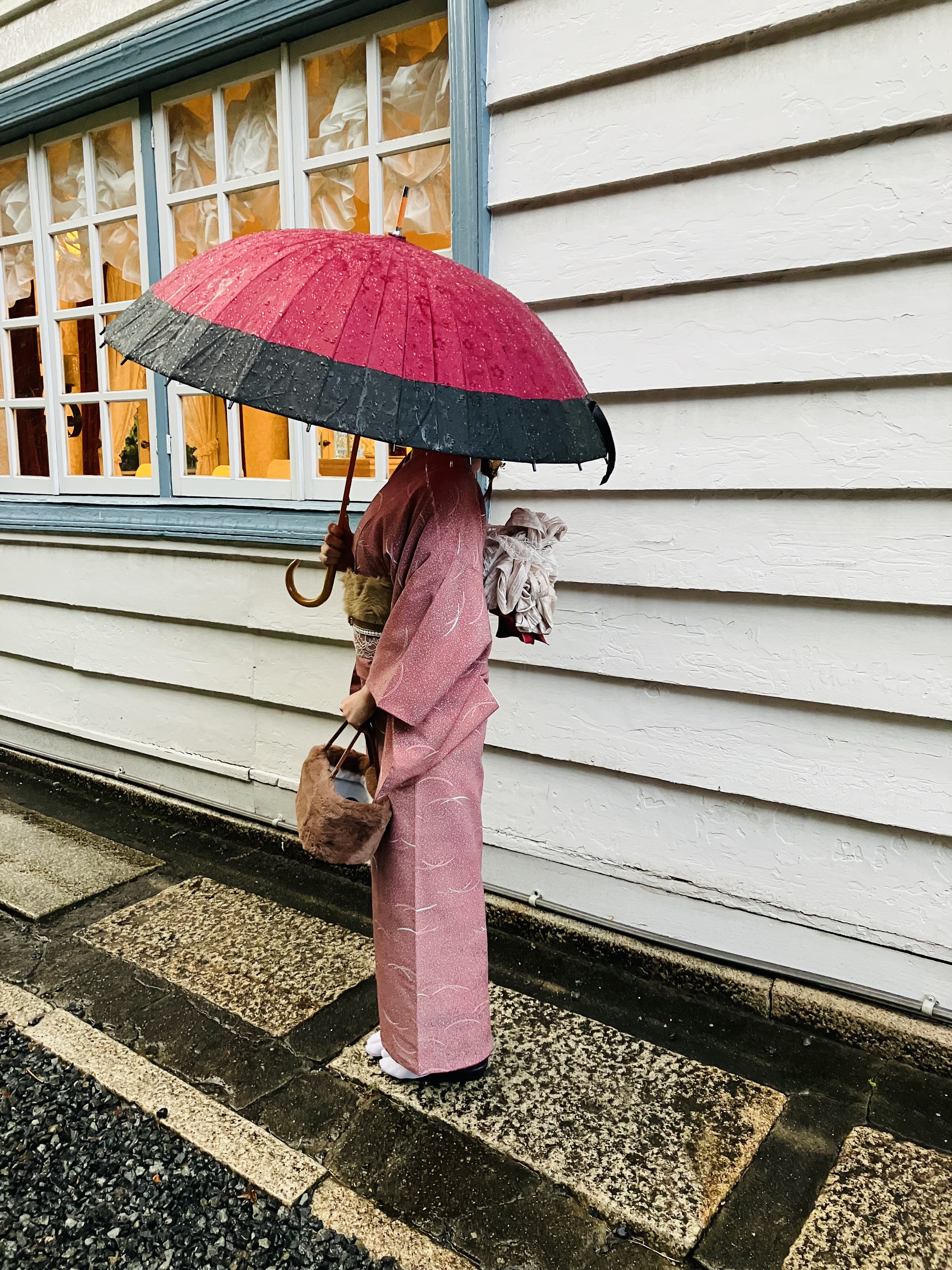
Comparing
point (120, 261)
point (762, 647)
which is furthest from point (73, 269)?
point (762, 647)

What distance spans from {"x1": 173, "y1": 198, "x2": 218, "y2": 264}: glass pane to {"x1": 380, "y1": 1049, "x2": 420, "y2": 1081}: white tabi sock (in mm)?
3257

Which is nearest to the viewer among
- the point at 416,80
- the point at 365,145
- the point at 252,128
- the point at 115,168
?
the point at 416,80

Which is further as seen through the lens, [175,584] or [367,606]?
[175,584]

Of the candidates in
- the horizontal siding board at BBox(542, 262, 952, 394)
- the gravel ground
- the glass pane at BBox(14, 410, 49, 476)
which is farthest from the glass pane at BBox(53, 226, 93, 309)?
the gravel ground

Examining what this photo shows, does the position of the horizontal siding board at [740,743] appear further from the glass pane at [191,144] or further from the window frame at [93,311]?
the glass pane at [191,144]

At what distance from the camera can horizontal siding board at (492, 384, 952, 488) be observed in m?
2.32

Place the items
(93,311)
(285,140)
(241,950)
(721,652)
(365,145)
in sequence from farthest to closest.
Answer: (93,311), (285,140), (365,145), (241,950), (721,652)

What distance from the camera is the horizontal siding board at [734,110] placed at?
2.21m

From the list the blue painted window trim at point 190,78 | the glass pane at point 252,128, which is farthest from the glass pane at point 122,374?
the glass pane at point 252,128

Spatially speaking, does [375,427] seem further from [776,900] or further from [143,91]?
[143,91]

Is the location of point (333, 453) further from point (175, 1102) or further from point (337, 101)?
point (175, 1102)

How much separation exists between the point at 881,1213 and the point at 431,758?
4.70 feet

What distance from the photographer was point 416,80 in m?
3.19

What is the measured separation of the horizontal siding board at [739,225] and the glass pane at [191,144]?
1668 mm
